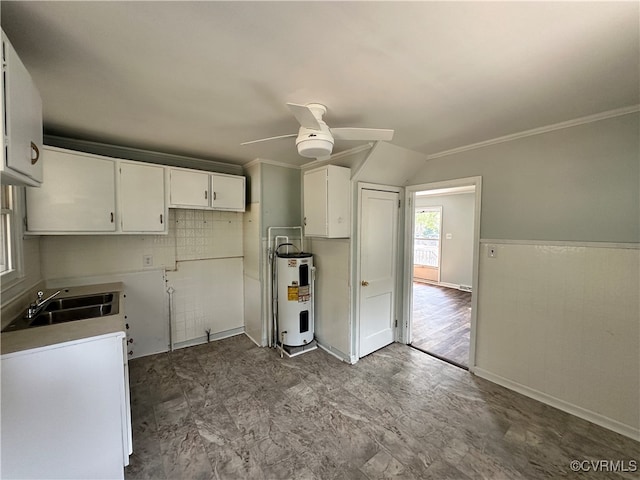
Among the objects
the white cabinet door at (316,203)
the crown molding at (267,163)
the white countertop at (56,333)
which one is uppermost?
the crown molding at (267,163)

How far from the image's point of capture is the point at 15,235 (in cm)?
196

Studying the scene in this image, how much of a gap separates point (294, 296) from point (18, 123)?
8.57 ft

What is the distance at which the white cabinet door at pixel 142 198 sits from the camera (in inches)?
102

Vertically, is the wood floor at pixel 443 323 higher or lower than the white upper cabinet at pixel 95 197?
lower

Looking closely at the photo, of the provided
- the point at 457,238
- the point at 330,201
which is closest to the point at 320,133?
the point at 330,201

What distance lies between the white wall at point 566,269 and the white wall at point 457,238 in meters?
3.84

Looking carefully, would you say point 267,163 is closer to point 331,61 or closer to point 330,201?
point 330,201

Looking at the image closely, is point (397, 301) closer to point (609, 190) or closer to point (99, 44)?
point (609, 190)

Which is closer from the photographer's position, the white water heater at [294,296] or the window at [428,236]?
the white water heater at [294,296]

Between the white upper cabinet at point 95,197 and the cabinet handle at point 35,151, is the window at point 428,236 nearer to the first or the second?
the white upper cabinet at point 95,197

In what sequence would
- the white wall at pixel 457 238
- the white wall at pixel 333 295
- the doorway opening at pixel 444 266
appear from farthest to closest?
the white wall at pixel 457 238
the doorway opening at pixel 444 266
the white wall at pixel 333 295

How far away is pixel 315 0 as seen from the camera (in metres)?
0.96

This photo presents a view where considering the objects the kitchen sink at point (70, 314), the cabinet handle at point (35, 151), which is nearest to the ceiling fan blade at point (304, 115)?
the cabinet handle at point (35, 151)

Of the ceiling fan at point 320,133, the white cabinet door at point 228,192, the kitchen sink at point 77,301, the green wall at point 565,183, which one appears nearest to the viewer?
the ceiling fan at point 320,133
